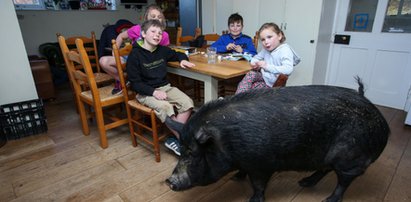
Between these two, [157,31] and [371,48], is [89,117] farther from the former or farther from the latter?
[371,48]

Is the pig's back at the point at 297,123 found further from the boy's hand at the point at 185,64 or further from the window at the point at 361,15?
the window at the point at 361,15

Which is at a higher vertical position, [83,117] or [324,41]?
[324,41]

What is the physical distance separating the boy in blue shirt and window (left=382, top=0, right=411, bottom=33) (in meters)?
1.62

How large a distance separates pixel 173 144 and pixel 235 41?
4.40 ft

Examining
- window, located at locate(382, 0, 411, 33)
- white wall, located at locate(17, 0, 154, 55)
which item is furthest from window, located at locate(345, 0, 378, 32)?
white wall, located at locate(17, 0, 154, 55)

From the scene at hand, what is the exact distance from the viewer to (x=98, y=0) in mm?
5129

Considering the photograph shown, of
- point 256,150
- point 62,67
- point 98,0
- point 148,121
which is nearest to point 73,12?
point 98,0

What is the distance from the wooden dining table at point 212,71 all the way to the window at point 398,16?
1953 mm

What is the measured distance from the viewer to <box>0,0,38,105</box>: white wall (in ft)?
7.64

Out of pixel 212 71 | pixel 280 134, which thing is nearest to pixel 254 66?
pixel 212 71

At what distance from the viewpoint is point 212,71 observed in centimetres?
179

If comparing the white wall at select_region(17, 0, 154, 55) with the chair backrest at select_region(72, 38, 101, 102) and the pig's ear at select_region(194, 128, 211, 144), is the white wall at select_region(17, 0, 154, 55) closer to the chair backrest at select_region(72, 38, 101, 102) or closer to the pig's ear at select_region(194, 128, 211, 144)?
the chair backrest at select_region(72, 38, 101, 102)

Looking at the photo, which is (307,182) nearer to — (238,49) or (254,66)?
(254,66)

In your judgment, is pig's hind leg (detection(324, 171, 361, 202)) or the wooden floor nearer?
pig's hind leg (detection(324, 171, 361, 202))
